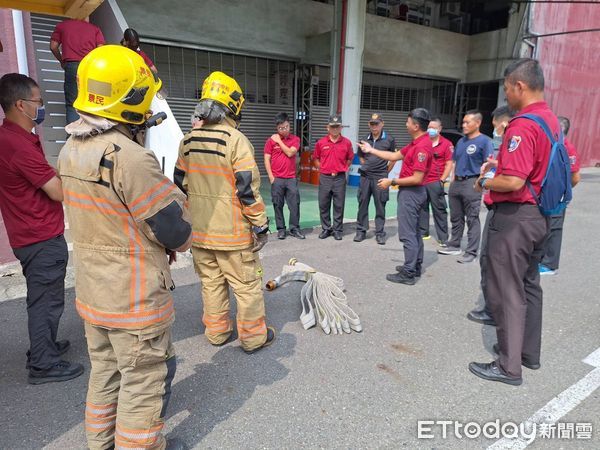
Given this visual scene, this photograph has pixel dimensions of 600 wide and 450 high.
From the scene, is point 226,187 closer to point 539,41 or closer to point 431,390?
point 431,390

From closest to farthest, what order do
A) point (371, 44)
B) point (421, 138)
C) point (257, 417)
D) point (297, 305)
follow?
point (257, 417)
point (297, 305)
point (421, 138)
point (371, 44)

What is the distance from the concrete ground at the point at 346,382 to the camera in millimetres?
2426

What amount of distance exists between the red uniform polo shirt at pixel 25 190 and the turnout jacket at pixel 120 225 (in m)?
0.85

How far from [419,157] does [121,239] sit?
11.8ft

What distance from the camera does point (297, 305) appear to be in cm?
425

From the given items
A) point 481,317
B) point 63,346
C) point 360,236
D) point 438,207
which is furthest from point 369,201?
point 63,346

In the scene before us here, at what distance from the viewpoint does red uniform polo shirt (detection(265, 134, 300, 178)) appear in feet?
22.4

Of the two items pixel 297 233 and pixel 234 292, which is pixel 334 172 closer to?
pixel 297 233

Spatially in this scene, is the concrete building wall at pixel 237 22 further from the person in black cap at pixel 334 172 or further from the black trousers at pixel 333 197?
the black trousers at pixel 333 197

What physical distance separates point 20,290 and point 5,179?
7.39 feet

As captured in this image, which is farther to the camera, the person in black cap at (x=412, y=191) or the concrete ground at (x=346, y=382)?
the person in black cap at (x=412, y=191)

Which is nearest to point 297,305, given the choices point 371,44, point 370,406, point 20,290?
point 370,406

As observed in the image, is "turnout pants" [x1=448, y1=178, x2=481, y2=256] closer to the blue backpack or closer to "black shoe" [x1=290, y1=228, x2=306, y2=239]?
"black shoe" [x1=290, y1=228, x2=306, y2=239]

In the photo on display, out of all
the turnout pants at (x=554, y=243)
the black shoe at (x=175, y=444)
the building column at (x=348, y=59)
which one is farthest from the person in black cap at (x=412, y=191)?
the building column at (x=348, y=59)
